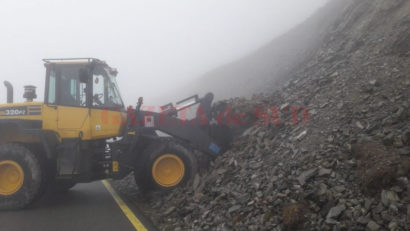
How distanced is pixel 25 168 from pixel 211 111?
4442mm

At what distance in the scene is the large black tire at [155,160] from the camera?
817 cm

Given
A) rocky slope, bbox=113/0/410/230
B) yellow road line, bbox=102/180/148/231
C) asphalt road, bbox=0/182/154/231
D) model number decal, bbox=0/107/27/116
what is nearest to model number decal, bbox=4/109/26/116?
model number decal, bbox=0/107/27/116

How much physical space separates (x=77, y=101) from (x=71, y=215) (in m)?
2.59

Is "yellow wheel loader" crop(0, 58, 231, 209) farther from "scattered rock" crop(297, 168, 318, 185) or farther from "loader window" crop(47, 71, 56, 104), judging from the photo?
"scattered rock" crop(297, 168, 318, 185)

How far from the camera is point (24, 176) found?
762cm

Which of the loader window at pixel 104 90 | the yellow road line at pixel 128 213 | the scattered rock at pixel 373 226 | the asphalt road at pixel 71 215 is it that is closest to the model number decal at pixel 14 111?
the loader window at pixel 104 90

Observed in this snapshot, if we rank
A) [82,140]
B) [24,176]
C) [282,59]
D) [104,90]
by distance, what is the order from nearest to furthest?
[24,176] → [82,140] → [104,90] → [282,59]

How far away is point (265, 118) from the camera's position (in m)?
8.80

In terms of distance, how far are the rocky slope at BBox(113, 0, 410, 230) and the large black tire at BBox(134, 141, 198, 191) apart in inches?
10.3

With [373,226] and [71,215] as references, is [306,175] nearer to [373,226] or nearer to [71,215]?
[373,226]

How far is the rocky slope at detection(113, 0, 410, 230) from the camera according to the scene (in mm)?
4578

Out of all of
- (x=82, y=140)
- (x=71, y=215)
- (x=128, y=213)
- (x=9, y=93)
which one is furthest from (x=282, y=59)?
(x=71, y=215)

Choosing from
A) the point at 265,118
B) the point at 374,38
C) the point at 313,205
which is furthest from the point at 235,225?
the point at 374,38

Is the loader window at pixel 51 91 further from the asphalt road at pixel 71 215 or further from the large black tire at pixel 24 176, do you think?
the asphalt road at pixel 71 215
